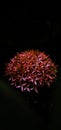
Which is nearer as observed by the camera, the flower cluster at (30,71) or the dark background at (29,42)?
the flower cluster at (30,71)

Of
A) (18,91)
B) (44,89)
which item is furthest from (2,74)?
(44,89)

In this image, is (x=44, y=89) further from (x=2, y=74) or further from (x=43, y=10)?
(x=43, y=10)

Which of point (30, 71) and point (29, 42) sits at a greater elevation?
point (29, 42)

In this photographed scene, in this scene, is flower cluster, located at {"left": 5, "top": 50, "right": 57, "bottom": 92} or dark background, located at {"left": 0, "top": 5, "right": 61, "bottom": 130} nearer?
flower cluster, located at {"left": 5, "top": 50, "right": 57, "bottom": 92}

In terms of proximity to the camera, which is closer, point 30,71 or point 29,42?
point 30,71
